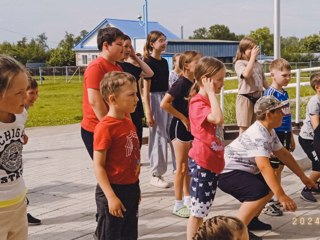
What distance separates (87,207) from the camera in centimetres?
550

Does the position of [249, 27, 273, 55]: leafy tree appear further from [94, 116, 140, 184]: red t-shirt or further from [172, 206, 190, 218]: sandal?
[94, 116, 140, 184]: red t-shirt

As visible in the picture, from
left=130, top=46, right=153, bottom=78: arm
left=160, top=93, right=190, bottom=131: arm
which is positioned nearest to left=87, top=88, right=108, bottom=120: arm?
left=160, top=93, right=190, bottom=131: arm

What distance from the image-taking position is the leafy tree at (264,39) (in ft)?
247

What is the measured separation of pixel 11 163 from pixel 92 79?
1487 mm

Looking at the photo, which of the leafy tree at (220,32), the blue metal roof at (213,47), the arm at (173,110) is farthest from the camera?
the leafy tree at (220,32)

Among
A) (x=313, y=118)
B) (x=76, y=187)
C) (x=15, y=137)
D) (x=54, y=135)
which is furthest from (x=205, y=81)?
(x=54, y=135)

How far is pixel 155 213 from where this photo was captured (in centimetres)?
519

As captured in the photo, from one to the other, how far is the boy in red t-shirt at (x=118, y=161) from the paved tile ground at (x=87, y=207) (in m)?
1.20

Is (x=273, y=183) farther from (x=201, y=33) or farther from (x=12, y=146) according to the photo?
(x=201, y=33)

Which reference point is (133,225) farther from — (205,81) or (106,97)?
(205,81)

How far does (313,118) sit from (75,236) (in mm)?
2692

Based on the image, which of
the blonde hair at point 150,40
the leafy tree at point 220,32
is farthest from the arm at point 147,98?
the leafy tree at point 220,32

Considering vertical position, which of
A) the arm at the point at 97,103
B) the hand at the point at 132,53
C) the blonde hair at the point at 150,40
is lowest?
the arm at the point at 97,103

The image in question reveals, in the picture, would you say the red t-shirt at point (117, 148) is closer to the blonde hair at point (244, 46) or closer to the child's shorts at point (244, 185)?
the child's shorts at point (244, 185)
